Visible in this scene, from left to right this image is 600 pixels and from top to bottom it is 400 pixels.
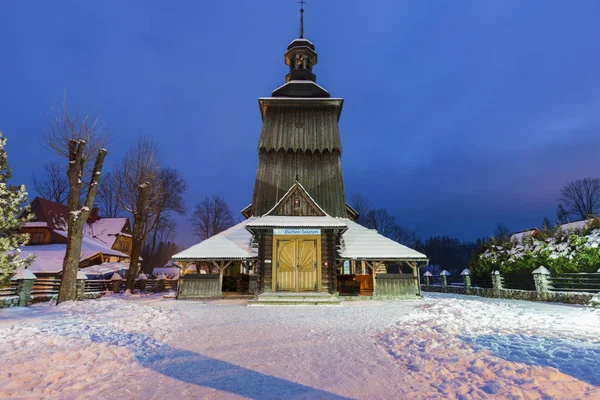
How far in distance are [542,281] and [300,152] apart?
15.6m

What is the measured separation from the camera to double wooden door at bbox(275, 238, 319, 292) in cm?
1561

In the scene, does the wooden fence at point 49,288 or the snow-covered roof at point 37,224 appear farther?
the snow-covered roof at point 37,224

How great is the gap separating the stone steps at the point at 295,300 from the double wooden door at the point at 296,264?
0.54 metres

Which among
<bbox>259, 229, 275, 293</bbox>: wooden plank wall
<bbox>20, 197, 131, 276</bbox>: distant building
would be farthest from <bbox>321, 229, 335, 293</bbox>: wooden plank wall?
<bbox>20, 197, 131, 276</bbox>: distant building

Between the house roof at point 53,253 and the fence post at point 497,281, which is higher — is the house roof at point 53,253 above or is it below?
above

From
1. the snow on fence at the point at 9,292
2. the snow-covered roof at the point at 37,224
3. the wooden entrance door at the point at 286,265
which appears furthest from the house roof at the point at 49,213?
the wooden entrance door at the point at 286,265

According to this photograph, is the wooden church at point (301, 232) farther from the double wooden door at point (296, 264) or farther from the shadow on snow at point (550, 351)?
the shadow on snow at point (550, 351)

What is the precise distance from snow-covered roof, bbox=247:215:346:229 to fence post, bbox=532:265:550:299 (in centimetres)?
1060

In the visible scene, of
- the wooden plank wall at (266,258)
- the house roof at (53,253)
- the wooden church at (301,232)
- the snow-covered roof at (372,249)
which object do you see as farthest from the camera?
the house roof at (53,253)

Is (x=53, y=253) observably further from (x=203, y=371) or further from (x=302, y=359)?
(x=302, y=359)

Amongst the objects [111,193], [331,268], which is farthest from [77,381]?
[111,193]

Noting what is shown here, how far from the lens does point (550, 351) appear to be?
5.81 metres

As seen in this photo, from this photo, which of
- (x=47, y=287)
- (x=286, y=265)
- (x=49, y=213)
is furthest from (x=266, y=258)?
(x=49, y=213)

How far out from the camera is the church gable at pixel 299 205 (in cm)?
1679
